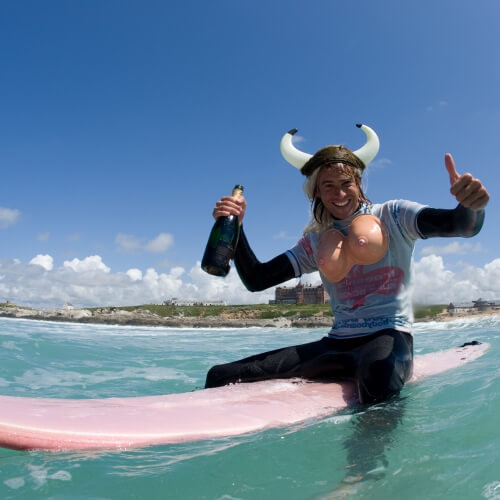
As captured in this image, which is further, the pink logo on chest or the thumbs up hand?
the pink logo on chest

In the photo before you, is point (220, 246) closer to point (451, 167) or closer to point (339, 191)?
point (339, 191)

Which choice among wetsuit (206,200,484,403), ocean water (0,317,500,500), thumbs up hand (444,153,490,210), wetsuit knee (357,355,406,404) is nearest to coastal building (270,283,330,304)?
wetsuit (206,200,484,403)

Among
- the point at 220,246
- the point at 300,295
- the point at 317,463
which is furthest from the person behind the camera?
the point at 300,295

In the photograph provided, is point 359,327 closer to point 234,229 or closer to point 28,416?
point 234,229

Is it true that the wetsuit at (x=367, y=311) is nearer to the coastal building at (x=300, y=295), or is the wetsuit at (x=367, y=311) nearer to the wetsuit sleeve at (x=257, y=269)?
the wetsuit sleeve at (x=257, y=269)

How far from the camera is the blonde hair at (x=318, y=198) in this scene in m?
2.80

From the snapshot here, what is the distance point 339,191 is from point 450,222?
72 cm

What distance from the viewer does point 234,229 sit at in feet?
8.93

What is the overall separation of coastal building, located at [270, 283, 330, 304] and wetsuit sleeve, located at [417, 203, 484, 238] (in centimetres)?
6367

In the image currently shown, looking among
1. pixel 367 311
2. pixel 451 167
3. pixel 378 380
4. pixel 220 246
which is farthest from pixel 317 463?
pixel 451 167

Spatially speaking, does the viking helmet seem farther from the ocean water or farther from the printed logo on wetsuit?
the ocean water

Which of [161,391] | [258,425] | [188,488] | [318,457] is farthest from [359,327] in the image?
[161,391]

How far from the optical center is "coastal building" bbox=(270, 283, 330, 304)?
72.6 m

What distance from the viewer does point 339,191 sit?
9.16 feet
